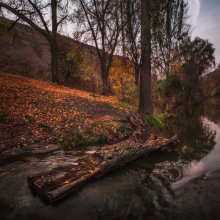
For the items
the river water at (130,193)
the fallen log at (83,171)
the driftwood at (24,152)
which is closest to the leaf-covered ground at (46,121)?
the driftwood at (24,152)

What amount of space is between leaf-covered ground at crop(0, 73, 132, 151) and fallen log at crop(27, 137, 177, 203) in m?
2.10

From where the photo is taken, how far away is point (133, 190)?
5.23 metres

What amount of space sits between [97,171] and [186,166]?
3.04 m

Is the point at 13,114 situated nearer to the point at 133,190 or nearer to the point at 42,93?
the point at 42,93

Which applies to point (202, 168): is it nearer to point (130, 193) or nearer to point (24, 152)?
point (130, 193)

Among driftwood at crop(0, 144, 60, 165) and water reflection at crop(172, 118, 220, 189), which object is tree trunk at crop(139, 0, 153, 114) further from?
driftwood at crop(0, 144, 60, 165)

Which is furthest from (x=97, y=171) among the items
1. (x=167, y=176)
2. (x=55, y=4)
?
(x=55, y=4)

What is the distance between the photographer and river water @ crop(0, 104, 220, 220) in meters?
4.27

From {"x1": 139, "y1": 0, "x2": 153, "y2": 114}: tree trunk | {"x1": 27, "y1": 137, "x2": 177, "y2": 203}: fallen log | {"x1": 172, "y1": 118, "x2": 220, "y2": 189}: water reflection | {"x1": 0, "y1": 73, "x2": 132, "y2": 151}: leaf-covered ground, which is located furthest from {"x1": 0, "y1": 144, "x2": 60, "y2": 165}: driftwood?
{"x1": 139, "y1": 0, "x2": 153, "y2": 114}: tree trunk

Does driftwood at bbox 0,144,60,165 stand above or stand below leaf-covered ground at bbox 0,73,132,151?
below

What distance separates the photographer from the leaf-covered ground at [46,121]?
8.22 metres

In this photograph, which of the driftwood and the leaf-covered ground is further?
the leaf-covered ground

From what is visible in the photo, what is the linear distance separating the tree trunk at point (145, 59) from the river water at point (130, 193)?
5306 mm

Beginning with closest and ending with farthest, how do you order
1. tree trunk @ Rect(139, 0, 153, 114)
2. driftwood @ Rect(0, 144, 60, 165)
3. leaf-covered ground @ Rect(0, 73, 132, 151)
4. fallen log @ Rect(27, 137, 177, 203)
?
fallen log @ Rect(27, 137, 177, 203) < driftwood @ Rect(0, 144, 60, 165) < leaf-covered ground @ Rect(0, 73, 132, 151) < tree trunk @ Rect(139, 0, 153, 114)
